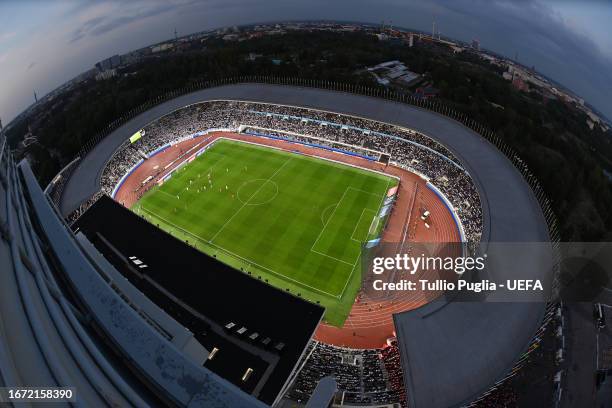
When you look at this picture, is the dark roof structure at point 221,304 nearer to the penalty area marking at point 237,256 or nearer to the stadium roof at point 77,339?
the penalty area marking at point 237,256

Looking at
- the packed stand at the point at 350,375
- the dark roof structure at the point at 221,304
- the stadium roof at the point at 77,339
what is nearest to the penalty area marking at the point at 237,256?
the packed stand at the point at 350,375

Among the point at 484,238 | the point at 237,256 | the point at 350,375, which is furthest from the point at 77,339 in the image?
the point at 484,238

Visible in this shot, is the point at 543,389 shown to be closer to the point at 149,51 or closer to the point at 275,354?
the point at 275,354

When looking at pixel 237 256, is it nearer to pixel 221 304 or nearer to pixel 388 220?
pixel 221 304

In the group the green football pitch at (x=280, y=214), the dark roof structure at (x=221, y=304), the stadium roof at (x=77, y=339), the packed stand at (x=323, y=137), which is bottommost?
the stadium roof at (x=77, y=339)

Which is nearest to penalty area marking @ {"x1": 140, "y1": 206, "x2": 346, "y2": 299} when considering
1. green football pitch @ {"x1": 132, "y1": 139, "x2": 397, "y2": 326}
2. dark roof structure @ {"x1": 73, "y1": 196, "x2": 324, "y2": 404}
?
green football pitch @ {"x1": 132, "y1": 139, "x2": 397, "y2": 326}

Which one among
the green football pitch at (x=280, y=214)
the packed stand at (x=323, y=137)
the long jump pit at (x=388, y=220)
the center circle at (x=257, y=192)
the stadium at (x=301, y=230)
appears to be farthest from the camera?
the center circle at (x=257, y=192)

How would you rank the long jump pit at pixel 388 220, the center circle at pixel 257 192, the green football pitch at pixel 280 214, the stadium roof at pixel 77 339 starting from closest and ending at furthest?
the stadium roof at pixel 77 339 → the long jump pit at pixel 388 220 → the green football pitch at pixel 280 214 → the center circle at pixel 257 192

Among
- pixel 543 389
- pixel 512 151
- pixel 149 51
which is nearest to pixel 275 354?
pixel 543 389
